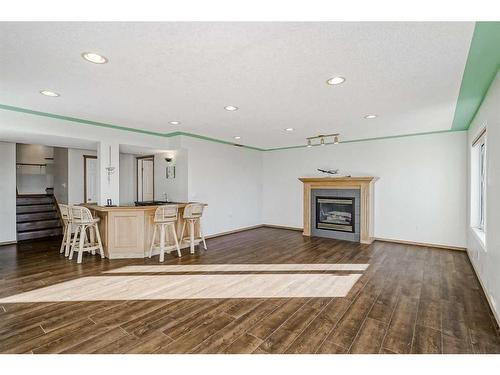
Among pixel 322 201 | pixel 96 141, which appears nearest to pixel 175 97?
pixel 96 141

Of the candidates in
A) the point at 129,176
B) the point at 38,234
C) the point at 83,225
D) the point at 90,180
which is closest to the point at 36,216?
the point at 38,234

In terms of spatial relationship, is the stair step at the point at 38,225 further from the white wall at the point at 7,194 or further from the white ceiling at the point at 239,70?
the white ceiling at the point at 239,70

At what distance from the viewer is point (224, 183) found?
22.2ft

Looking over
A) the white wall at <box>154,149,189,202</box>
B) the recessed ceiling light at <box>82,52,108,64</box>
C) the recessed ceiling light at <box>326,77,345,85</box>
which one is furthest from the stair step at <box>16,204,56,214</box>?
the recessed ceiling light at <box>326,77,345,85</box>

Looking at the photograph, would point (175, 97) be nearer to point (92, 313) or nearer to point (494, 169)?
point (92, 313)

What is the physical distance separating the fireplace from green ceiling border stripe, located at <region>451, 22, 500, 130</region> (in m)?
2.97

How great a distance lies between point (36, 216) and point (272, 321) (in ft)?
23.5

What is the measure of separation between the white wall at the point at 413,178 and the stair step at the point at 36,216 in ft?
23.2

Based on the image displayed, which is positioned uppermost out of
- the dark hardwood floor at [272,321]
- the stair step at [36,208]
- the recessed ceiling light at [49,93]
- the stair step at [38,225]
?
the recessed ceiling light at [49,93]

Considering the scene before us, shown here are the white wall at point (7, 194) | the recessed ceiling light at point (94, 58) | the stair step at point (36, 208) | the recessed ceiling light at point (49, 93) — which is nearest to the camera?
the recessed ceiling light at point (94, 58)

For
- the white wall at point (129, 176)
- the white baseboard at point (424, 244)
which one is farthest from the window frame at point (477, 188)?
the white wall at point (129, 176)

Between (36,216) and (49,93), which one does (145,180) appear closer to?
(36,216)

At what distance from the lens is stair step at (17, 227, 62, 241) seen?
6.00 m

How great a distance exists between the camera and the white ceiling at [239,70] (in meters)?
1.83
